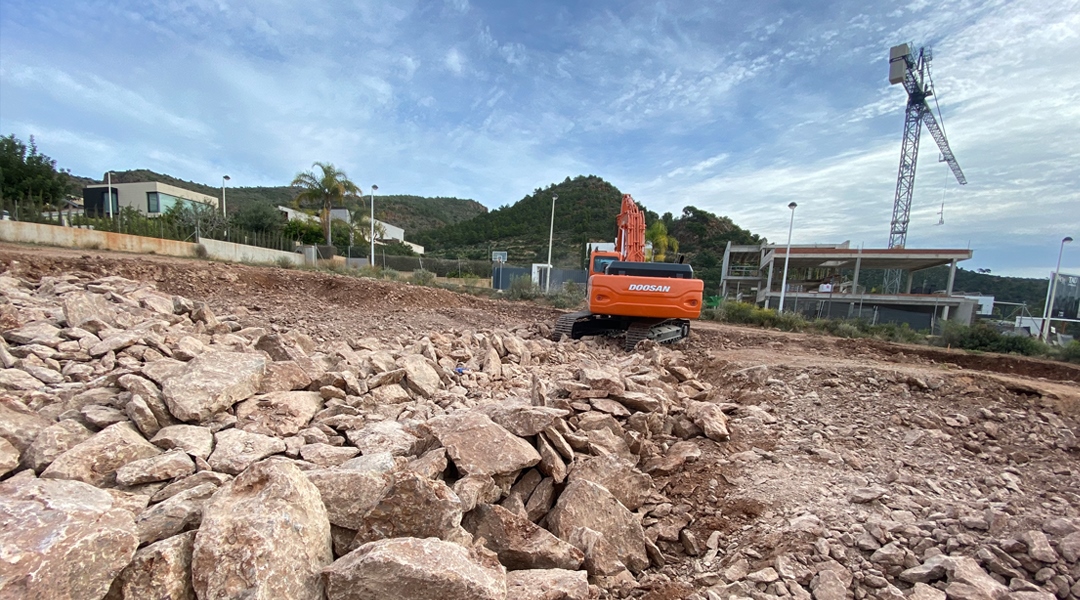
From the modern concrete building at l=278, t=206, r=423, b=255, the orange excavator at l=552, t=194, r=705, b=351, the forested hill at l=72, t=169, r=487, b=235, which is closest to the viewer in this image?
the orange excavator at l=552, t=194, r=705, b=351

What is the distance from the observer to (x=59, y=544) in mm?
1676

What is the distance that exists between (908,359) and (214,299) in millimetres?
15710

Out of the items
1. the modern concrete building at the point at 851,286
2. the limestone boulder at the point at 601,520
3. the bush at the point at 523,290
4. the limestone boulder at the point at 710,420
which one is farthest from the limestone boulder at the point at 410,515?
the modern concrete building at the point at 851,286

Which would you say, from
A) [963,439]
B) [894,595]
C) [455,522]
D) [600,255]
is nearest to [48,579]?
[455,522]

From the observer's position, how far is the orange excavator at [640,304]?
30.7ft

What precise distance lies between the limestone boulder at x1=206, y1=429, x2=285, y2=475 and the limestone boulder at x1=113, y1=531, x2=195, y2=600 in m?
0.89

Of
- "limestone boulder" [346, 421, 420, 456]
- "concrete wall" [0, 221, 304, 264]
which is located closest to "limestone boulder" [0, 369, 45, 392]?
"limestone boulder" [346, 421, 420, 456]

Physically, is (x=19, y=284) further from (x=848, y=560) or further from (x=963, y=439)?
(x=963, y=439)

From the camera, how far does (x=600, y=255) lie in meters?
13.7

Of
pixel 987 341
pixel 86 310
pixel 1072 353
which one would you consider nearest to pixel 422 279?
pixel 86 310

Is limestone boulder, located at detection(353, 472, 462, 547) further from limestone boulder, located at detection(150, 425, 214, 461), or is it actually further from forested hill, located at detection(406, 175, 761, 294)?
forested hill, located at detection(406, 175, 761, 294)

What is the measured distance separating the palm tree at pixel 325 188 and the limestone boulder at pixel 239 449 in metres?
30.0

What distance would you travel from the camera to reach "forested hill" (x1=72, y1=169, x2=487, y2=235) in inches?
2156

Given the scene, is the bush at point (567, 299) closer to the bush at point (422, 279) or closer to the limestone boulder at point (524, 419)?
the bush at point (422, 279)
